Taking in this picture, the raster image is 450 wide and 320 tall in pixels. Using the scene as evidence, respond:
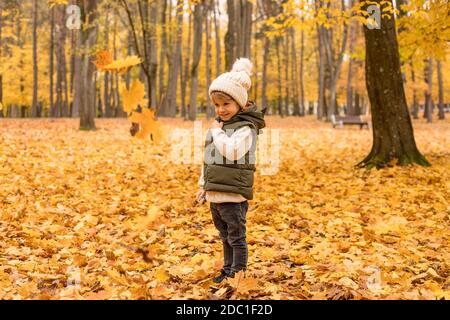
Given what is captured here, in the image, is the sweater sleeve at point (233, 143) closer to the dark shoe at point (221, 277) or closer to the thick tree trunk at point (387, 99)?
the dark shoe at point (221, 277)

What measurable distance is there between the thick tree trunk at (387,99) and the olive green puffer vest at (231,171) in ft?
20.2

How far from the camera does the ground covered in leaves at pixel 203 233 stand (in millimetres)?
3568

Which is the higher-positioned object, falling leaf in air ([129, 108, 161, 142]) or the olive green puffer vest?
falling leaf in air ([129, 108, 161, 142])

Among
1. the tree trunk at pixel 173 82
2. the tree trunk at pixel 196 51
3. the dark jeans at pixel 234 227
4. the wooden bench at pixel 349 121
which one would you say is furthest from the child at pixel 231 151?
the tree trunk at pixel 173 82

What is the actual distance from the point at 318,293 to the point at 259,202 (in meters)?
3.34

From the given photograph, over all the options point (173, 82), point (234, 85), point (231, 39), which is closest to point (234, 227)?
point (234, 85)

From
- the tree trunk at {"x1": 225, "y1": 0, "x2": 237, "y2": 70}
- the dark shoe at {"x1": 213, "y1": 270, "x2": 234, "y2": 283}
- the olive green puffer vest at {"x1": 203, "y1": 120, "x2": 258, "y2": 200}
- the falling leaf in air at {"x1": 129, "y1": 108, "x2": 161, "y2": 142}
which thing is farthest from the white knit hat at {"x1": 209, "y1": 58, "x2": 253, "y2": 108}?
the tree trunk at {"x1": 225, "y1": 0, "x2": 237, "y2": 70}

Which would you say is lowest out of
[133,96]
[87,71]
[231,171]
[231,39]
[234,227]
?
[234,227]

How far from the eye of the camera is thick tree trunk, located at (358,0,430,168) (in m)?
9.01

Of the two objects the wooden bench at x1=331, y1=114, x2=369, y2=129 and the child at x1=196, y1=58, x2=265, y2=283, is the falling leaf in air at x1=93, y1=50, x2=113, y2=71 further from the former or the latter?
the wooden bench at x1=331, y1=114, x2=369, y2=129

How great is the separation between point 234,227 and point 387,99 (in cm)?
651

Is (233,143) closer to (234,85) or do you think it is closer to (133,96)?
(234,85)

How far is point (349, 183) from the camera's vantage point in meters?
7.95

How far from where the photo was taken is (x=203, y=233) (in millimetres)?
5234
